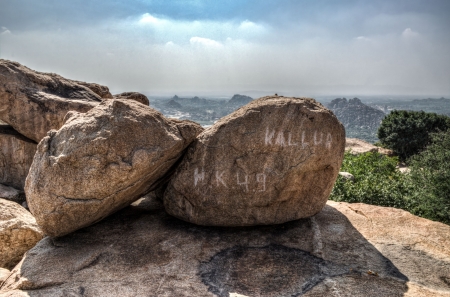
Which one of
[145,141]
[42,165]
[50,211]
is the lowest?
[50,211]

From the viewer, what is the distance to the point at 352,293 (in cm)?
Answer: 520

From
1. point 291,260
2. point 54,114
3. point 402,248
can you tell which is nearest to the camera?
point 291,260

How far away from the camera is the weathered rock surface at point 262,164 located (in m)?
6.79

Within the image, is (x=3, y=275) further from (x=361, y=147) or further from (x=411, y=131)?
(x=411, y=131)

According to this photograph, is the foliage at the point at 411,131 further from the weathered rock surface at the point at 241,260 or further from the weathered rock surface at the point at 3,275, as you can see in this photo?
the weathered rock surface at the point at 3,275

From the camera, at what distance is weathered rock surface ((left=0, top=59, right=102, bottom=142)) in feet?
33.2

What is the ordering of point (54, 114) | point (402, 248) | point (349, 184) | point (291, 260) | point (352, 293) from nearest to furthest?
point (352, 293) < point (291, 260) < point (402, 248) < point (54, 114) < point (349, 184)

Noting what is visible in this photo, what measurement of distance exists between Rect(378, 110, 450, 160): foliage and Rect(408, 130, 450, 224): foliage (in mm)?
15726

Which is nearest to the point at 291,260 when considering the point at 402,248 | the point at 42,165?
the point at 402,248

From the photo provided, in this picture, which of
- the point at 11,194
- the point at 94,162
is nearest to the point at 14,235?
the point at 94,162

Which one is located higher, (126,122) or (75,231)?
(126,122)

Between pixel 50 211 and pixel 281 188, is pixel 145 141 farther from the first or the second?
pixel 281 188

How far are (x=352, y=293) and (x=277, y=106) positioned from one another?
3.59 m

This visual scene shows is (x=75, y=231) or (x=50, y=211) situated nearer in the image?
(x=50, y=211)
